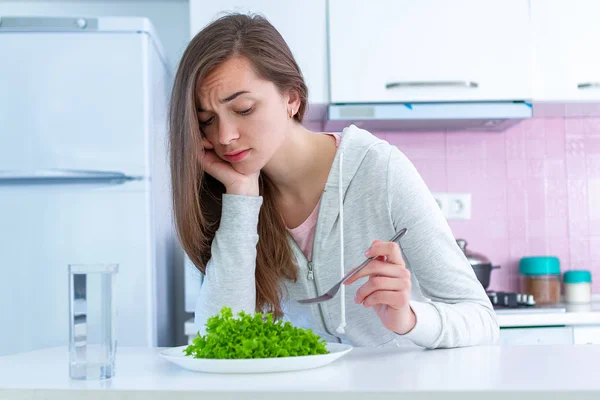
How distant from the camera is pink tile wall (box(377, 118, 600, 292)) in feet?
9.60

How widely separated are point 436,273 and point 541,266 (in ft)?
5.27

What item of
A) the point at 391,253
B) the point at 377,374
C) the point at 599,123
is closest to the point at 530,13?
the point at 599,123

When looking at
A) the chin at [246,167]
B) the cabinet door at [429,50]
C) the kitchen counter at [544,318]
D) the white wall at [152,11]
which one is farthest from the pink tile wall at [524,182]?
the chin at [246,167]

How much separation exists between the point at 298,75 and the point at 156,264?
115 centimetres

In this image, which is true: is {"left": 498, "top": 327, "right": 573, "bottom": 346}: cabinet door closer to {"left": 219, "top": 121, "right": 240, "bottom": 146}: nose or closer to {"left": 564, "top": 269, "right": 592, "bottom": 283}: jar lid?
{"left": 564, "top": 269, "right": 592, "bottom": 283}: jar lid

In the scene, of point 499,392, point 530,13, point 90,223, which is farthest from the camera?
point 530,13

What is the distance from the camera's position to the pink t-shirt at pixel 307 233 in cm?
151

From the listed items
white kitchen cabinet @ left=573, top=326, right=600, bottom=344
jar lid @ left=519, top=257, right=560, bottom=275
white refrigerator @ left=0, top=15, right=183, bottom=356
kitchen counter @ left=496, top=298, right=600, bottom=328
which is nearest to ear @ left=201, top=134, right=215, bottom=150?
white refrigerator @ left=0, top=15, right=183, bottom=356

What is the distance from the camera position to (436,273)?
129 cm

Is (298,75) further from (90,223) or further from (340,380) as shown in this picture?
(90,223)

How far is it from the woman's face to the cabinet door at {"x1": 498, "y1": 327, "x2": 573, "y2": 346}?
1283 millimetres

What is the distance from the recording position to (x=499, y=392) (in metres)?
0.73

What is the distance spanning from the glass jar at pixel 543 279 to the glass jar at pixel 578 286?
41mm

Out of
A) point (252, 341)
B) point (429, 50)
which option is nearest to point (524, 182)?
point (429, 50)
